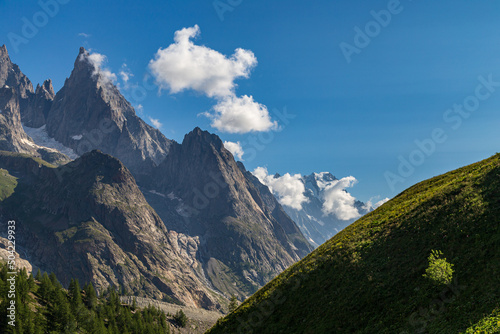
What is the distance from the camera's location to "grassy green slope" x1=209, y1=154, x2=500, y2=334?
103ft

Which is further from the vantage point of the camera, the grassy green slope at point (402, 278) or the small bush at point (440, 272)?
the small bush at point (440, 272)

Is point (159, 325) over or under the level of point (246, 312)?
over

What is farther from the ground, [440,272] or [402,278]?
[402,278]

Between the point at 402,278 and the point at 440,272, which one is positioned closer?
the point at 440,272

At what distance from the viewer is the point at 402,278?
3794cm

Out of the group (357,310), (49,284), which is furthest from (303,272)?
(49,284)

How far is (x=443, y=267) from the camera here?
3272 centimetres

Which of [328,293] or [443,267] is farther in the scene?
[328,293]

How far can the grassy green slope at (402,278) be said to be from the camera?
103 feet

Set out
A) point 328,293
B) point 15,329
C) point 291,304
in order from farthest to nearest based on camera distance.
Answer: point 15,329 < point 291,304 < point 328,293

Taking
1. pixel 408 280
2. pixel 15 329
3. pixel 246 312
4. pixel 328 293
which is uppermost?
pixel 15 329

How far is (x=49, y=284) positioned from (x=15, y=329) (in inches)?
1680

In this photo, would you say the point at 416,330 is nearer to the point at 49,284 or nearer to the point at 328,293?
the point at 328,293

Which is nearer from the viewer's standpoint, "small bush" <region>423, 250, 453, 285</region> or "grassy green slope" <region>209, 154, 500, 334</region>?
"grassy green slope" <region>209, 154, 500, 334</region>
